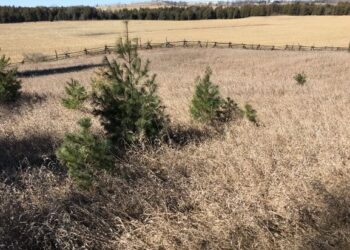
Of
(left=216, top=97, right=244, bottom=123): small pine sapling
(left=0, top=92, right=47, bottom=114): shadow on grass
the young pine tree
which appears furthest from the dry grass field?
(left=0, top=92, right=47, bottom=114): shadow on grass

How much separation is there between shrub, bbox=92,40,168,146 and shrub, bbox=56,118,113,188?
4.00ft

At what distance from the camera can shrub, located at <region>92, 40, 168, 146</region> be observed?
7.96 m

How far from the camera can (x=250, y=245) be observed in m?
3.86

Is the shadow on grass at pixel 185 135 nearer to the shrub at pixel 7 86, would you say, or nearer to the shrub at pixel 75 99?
the shrub at pixel 75 99

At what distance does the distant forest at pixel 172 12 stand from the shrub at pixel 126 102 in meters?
101

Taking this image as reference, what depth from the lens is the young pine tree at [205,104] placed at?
10148 mm

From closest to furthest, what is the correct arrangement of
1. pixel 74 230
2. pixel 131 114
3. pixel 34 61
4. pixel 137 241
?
1. pixel 137 241
2. pixel 74 230
3. pixel 131 114
4. pixel 34 61

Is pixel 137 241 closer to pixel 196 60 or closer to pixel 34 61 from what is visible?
pixel 196 60

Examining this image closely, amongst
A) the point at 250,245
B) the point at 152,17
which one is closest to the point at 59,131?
the point at 250,245

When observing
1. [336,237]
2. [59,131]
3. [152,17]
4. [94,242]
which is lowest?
[152,17]

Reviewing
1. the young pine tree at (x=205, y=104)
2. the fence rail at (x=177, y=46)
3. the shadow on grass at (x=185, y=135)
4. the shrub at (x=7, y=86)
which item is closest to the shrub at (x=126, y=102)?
the shadow on grass at (x=185, y=135)

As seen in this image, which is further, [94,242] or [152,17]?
[152,17]

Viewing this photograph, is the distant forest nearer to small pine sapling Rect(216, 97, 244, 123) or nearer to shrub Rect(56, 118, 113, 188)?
small pine sapling Rect(216, 97, 244, 123)

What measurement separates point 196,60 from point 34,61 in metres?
16.8
